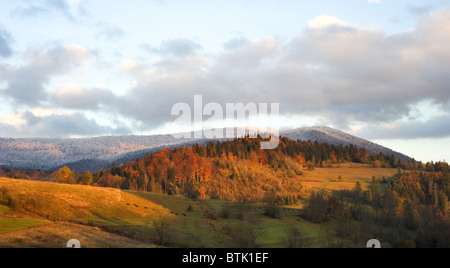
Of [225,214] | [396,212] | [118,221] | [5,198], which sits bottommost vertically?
[396,212]

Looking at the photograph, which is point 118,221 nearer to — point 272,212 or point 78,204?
point 78,204

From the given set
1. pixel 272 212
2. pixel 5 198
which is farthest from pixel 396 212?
pixel 5 198

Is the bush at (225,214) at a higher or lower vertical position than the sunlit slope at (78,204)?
lower

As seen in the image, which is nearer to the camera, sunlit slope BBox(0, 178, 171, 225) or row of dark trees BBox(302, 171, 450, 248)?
sunlit slope BBox(0, 178, 171, 225)

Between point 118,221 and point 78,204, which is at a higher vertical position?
point 78,204

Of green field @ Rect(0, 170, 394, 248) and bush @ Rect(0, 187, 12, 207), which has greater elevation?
bush @ Rect(0, 187, 12, 207)

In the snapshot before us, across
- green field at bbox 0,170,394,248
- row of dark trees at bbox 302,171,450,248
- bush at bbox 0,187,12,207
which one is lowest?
row of dark trees at bbox 302,171,450,248

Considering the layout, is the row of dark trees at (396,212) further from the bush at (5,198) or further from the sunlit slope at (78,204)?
the bush at (5,198)

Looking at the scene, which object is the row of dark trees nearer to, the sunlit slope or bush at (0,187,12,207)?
the sunlit slope

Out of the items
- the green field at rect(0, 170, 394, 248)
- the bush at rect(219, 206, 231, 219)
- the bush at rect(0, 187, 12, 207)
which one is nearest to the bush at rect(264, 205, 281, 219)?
the green field at rect(0, 170, 394, 248)

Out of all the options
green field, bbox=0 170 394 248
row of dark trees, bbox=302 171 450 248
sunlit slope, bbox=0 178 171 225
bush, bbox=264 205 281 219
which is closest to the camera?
green field, bbox=0 170 394 248

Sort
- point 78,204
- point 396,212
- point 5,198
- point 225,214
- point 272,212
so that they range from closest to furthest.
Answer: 1. point 5,198
2. point 78,204
3. point 225,214
4. point 272,212
5. point 396,212

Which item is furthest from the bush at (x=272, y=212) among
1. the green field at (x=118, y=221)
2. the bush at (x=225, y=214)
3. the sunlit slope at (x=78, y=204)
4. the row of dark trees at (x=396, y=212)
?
the sunlit slope at (x=78, y=204)

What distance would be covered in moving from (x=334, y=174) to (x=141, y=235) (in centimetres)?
13988
